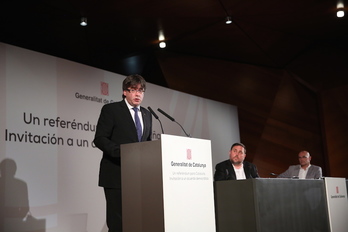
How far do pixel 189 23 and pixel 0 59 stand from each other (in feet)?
10.00

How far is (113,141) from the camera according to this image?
2930 mm

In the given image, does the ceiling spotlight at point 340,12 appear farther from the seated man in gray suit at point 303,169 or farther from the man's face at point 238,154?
the man's face at point 238,154

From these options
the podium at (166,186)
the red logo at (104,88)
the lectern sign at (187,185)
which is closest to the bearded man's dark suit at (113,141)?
the podium at (166,186)

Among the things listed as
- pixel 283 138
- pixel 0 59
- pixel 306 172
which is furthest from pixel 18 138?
pixel 283 138

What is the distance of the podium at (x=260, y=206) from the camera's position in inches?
123

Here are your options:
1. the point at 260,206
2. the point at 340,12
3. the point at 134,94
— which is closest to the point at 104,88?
the point at 134,94

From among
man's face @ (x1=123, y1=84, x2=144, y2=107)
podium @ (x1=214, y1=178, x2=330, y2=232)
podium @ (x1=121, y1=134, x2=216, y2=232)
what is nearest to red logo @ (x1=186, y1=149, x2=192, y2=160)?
podium @ (x1=121, y1=134, x2=216, y2=232)

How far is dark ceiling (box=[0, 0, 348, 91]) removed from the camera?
5.79 metres

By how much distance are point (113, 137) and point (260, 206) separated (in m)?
1.19

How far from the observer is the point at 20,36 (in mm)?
6273

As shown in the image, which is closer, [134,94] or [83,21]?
[134,94]

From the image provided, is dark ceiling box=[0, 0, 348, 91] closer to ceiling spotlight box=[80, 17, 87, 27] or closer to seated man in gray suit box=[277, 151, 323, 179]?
ceiling spotlight box=[80, 17, 87, 27]

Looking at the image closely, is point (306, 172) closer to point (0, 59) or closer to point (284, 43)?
point (284, 43)

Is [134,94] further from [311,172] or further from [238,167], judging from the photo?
[311,172]
